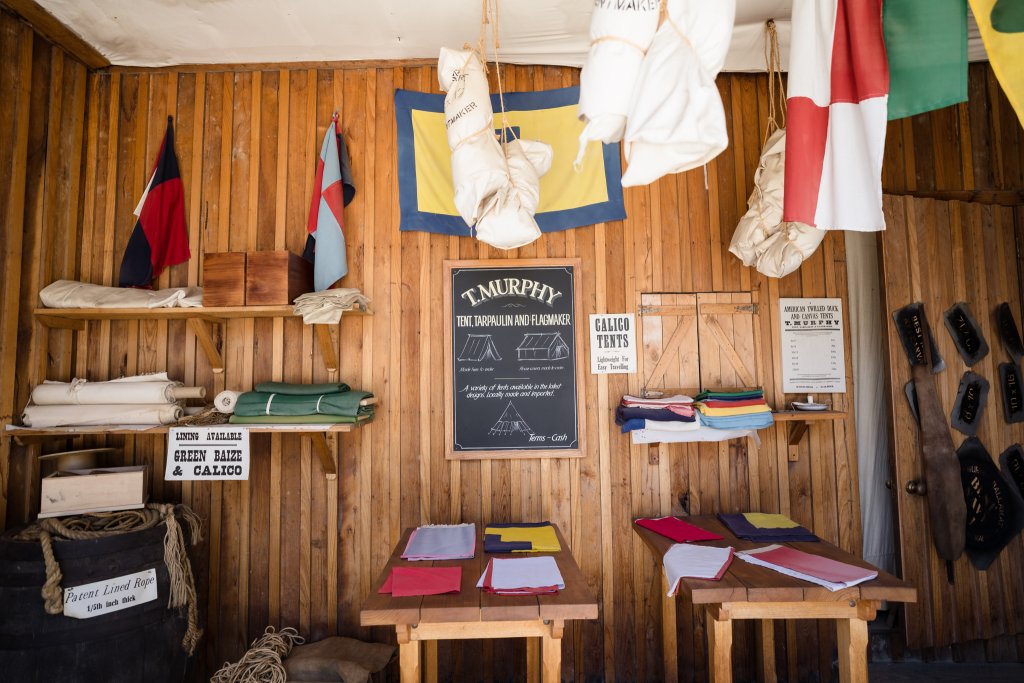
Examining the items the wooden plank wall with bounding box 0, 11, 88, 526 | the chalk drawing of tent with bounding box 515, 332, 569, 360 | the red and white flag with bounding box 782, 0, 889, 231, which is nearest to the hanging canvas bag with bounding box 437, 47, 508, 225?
the chalk drawing of tent with bounding box 515, 332, 569, 360

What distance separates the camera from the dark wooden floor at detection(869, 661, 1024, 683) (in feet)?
9.87

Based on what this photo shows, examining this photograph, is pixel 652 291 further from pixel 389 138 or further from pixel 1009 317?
pixel 1009 317

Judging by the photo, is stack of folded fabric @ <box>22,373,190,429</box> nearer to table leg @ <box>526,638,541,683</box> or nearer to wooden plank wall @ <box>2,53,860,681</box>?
wooden plank wall @ <box>2,53,860,681</box>

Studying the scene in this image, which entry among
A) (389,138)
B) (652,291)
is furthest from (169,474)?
(652,291)

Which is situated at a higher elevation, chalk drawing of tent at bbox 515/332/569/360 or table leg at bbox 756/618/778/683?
chalk drawing of tent at bbox 515/332/569/360

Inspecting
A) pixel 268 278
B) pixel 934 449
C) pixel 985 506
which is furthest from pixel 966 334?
pixel 268 278

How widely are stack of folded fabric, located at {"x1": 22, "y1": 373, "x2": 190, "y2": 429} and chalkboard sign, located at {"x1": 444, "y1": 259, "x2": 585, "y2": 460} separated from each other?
1360 millimetres

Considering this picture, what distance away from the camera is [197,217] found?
3.13 metres

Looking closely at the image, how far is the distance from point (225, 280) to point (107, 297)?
60 cm

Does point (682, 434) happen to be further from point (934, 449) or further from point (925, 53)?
point (925, 53)

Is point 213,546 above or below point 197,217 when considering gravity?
below

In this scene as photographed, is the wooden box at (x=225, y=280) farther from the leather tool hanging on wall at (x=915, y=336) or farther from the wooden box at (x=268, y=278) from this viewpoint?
the leather tool hanging on wall at (x=915, y=336)

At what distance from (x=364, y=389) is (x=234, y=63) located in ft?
6.68

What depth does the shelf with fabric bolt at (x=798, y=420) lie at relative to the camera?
287 cm
